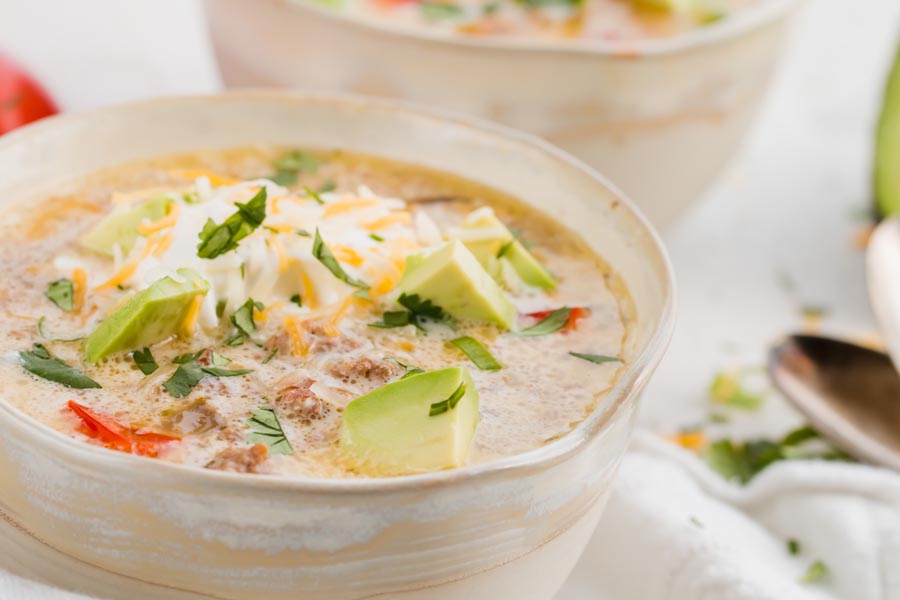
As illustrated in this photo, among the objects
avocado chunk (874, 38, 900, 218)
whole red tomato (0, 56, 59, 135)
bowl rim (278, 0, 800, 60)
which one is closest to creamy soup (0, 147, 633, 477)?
bowl rim (278, 0, 800, 60)

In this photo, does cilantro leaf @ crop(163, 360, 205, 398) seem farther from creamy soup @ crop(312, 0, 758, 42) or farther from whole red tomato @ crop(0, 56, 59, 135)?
whole red tomato @ crop(0, 56, 59, 135)

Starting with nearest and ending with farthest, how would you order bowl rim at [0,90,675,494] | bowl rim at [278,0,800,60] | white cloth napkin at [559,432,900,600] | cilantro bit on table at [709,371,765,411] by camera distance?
bowl rim at [0,90,675,494], white cloth napkin at [559,432,900,600], bowl rim at [278,0,800,60], cilantro bit on table at [709,371,765,411]

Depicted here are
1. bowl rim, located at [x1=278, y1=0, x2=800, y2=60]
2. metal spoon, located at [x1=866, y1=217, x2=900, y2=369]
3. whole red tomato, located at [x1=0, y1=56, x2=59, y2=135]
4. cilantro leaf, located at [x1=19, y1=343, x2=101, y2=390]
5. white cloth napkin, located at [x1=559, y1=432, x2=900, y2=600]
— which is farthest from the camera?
whole red tomato, located at [x1=0, y1=56, x2=59, y2=135]

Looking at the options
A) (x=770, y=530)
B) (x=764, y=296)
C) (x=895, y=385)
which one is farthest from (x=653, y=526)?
(x=764, y=296)

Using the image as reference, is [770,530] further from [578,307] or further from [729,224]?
[729,224]

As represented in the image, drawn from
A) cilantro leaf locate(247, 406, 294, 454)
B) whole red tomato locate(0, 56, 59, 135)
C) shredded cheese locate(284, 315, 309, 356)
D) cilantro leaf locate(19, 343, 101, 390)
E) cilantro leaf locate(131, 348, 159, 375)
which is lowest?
whole red tomato locate(0, 56, 59, 135)

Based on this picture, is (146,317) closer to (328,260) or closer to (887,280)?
(328,260)

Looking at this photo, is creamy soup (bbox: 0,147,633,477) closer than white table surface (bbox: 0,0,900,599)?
Yes
